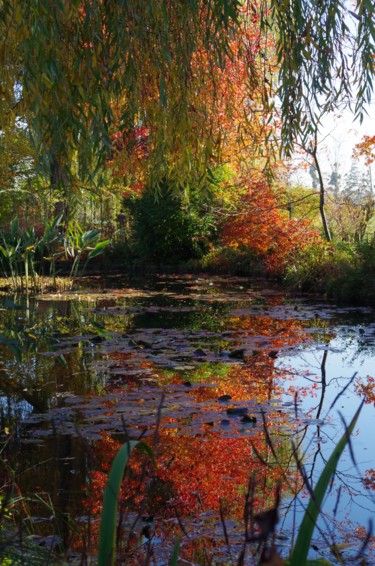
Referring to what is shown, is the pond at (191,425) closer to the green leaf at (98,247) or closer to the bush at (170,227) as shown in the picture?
the green leaf at (98,247)

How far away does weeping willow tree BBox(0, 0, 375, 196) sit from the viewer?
3795 millimetres

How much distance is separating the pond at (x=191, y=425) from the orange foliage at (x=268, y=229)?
4.32m

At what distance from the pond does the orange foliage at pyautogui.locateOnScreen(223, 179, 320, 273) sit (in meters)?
4.32

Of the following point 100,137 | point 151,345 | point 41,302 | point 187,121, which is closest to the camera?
point 100,137

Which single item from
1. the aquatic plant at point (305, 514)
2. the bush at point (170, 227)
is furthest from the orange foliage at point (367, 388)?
the bush at point (170, 227)

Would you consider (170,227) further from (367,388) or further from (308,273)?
(367,388)

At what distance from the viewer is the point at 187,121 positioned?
179 inches

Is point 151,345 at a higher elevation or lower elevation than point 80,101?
lower

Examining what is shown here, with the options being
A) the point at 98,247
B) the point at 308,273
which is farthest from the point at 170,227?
the point at 98,247

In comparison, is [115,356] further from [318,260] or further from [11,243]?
[318,260]

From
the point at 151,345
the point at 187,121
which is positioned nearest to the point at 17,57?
the point at 187,121

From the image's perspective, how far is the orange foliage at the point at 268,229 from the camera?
50.3 ft

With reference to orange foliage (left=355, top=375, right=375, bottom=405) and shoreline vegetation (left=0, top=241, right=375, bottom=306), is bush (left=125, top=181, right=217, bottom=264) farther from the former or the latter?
orange foliage (left=355, top=375, right=375, bottom=405)

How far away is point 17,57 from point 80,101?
46cm
